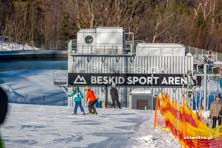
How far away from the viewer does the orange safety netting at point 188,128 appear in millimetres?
10784

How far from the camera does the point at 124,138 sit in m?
15.8

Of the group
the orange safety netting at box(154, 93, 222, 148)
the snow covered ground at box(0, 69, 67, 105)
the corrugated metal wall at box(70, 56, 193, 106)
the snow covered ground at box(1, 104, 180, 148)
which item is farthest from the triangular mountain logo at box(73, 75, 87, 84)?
the orange safety netting at box(154, 93, 222, 148)

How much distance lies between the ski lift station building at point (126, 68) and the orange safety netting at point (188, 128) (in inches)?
597

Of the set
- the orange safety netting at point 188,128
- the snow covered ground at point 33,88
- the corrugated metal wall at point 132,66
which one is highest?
the orange safety netting at point 188,128

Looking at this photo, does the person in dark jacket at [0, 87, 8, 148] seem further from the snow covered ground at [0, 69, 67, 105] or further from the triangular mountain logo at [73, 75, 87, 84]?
the triangular mountain logo at [73, 75, 87, 84]

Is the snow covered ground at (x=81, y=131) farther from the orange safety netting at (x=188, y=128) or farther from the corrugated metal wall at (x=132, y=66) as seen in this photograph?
the corrugated metal wall at (x=132, y=66)

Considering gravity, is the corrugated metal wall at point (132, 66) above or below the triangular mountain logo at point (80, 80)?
above

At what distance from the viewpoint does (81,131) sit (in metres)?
17.3

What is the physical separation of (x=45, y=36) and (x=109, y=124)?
189 ft

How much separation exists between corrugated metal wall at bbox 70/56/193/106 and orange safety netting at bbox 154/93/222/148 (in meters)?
15.4

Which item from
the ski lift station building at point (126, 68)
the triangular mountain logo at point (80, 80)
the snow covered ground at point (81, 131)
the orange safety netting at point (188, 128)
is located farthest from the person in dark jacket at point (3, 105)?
the triangular mountain logo at point (80, 80)

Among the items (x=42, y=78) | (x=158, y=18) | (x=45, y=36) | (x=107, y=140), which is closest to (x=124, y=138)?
(x=107, y=140)

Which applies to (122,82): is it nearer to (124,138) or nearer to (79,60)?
(79,60)

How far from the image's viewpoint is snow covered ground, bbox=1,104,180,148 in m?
14.5
